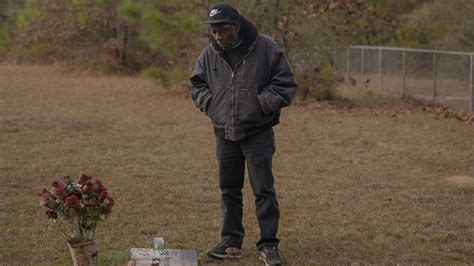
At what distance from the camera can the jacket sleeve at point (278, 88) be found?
497cm

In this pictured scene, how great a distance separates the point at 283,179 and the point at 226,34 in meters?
3.62

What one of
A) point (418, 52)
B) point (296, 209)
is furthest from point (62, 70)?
point (296, 209)

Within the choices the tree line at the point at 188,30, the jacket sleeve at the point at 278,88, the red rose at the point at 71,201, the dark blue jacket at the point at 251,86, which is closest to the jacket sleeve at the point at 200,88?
the dark blue jacket at the point at 251,86

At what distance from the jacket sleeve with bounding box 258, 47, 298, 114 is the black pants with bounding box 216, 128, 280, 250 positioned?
0.27 metres

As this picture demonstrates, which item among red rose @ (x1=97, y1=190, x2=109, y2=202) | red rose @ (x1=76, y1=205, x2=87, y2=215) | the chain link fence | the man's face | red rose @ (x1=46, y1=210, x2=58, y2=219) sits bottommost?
the chain link fence

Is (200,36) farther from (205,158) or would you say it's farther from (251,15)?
(205,158)

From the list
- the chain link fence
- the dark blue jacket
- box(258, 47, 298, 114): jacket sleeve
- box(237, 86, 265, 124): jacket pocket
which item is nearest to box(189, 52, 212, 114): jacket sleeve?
the dark blue jacket

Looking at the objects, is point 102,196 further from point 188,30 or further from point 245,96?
point 188,30

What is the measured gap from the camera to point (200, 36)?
17422mm

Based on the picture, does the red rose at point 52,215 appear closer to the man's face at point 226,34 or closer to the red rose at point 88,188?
the red rose at point 88,188

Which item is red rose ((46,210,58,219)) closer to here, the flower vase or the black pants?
the flower vase

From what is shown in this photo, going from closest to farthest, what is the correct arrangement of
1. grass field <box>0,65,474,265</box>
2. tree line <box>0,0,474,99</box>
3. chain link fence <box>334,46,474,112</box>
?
grass field <box>0,65,474,265</box> < chain link fence <box>334,46,474,112</box> < tree line <box>0,0,474,99</box>

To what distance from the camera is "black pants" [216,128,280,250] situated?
5.15 metres

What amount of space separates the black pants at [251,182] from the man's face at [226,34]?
0.66 meters
